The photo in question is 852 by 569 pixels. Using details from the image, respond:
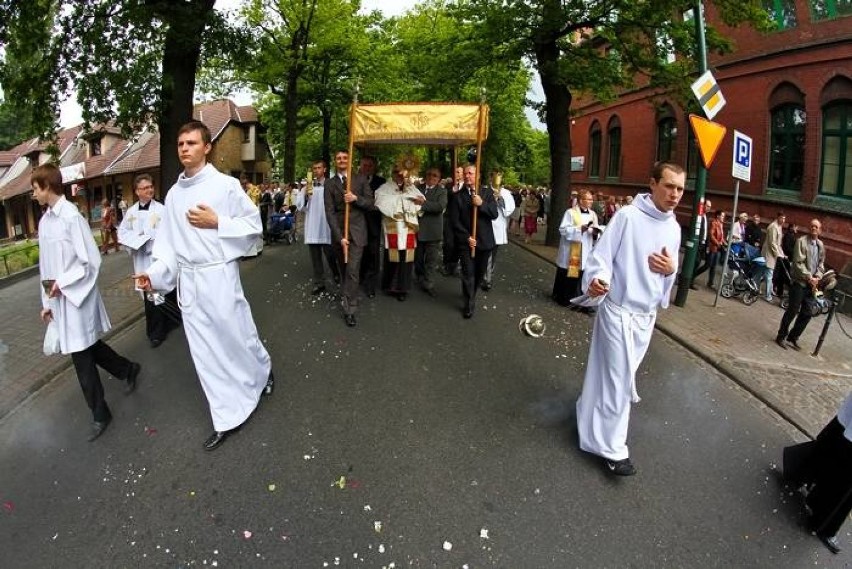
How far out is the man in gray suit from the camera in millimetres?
8148

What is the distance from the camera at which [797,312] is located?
7992 mm

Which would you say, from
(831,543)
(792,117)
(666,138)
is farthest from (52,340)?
(666,138)

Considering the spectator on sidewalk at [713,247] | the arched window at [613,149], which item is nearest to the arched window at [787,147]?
the spectator on sidewalk at [713,247]

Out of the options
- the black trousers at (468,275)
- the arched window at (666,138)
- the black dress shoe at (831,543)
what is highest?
the arched window at (666,138)

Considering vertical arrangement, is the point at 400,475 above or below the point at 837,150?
below

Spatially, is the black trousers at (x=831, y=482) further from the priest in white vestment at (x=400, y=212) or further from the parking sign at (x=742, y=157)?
the parking sign at (x=742, y=157)

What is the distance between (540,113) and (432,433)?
49.9 ft

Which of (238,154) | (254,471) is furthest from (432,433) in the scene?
(238,154)

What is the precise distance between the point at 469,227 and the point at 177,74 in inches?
228

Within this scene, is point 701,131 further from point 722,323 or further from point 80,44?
point 80,44

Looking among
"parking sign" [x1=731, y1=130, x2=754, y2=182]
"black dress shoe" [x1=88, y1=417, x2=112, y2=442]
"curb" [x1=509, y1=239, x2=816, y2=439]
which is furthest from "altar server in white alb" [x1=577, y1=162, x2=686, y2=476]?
"parking sign" [x1=731, y1=130, x2=754, y2=182]

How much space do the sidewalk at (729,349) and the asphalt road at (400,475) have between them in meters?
0.39

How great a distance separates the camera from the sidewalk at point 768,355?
5629 mm

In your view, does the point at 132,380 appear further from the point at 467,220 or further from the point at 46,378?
the point at 467,220
